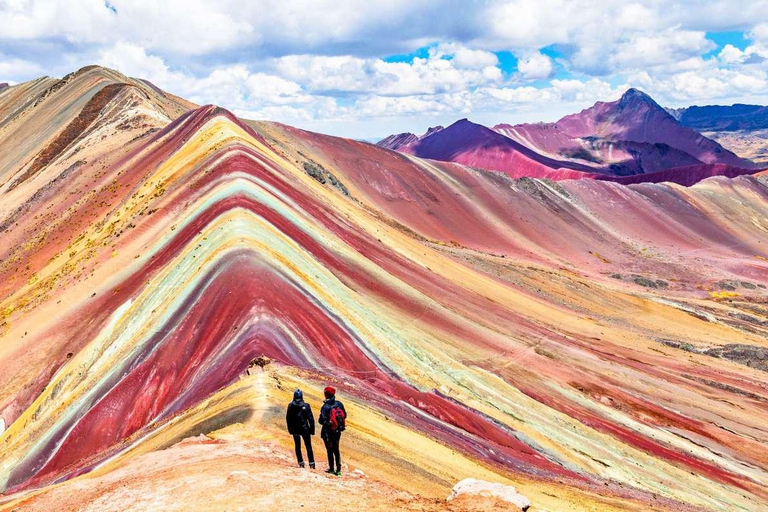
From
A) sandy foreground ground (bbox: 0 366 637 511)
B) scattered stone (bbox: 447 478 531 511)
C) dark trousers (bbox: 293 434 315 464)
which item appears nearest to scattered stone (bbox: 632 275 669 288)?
sandy foreground ground (bbox: 0 366 637 511)

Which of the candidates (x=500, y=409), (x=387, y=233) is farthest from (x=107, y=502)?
(x=387, y=233)

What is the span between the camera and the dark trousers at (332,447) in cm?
1251

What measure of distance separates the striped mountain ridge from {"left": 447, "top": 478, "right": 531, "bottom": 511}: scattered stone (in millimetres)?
1790

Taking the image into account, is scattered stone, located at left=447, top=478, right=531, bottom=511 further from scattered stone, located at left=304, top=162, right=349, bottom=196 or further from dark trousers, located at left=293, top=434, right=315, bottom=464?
scattered stone, located at left=304, top=162, right=349, bottom=196

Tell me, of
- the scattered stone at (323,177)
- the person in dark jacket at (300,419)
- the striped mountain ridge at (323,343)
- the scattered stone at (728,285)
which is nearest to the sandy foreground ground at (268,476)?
the striped mountain ridge at (323,343)

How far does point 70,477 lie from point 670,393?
35.2 metres

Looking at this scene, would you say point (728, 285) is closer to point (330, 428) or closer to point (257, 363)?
point (257, 363)

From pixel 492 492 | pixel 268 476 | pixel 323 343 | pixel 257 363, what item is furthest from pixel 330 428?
pixel 323 343

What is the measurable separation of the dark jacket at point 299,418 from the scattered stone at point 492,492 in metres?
3.12

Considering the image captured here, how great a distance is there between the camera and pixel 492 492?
12.6m

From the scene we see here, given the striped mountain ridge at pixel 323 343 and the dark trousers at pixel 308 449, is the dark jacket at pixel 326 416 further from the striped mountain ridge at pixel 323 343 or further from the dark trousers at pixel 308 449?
the striped mountain ridge at pixel 323 343

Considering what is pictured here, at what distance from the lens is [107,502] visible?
11469 mm

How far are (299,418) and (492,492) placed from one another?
13.4 feet

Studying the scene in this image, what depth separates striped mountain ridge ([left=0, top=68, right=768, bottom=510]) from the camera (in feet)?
63.7
